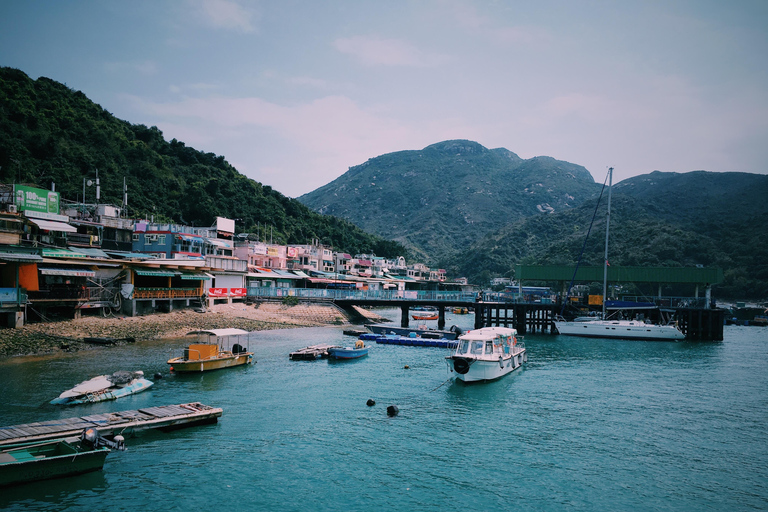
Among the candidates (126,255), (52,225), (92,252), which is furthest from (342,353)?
(52,225)

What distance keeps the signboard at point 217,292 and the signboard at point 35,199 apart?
20.7m

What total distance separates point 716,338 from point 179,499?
254ft

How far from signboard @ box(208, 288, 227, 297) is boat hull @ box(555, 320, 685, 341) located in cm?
5163

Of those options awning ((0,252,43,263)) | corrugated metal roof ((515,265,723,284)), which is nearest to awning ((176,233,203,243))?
awning ((0,252,43,263))

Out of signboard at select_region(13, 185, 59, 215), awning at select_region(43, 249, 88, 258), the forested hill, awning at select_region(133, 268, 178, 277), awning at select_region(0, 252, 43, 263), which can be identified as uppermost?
the forested hill

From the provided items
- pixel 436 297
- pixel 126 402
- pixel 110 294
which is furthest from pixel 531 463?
pixel 436 297

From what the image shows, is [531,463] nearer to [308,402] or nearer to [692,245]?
[308,402]

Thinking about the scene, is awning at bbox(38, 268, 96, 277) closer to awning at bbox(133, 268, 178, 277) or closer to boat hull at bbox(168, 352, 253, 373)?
awning at bbox(133, 268, 178, 277)

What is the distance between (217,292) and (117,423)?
161 ft

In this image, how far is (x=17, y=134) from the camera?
A: 84.8 meters

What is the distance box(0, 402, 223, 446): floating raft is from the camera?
19766 mm

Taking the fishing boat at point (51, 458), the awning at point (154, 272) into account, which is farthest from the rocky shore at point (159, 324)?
the fishing boat at point (51, 458)

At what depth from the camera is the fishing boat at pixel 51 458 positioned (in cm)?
1744

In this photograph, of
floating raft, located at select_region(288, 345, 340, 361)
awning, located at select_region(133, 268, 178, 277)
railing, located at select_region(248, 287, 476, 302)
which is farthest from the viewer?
railing, located at select_region(248, 287, 476, 302)
